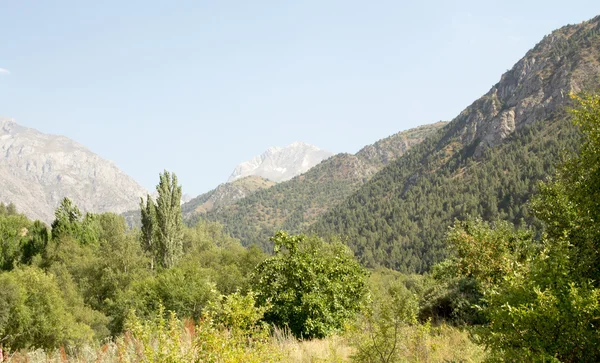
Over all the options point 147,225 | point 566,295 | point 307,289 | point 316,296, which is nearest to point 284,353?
point 566,295

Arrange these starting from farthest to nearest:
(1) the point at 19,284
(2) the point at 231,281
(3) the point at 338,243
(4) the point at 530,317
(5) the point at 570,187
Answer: (2) the point at 231,281
(1) the point at 19,284
(3) the point at 338,243
(5) the point at 570,187
(4) the point at 530,317

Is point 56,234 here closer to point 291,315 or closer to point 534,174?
point 291,315

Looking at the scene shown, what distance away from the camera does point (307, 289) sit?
1861cm

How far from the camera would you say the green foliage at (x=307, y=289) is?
57.7 feet

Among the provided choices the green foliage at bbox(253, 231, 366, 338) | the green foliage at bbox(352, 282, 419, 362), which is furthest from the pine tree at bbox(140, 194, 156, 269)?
the green foliage at bbox(352, 282, 419, 362)

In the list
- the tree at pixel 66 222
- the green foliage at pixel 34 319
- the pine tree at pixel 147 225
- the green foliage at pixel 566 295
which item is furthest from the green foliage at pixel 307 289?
the tree at pixel 66 222

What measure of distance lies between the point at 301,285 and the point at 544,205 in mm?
11908

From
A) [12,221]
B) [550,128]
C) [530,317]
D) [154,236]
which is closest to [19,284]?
[154,236]

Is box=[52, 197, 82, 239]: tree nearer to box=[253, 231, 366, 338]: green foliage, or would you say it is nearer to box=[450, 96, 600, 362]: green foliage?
box=[253, 231, 366, 338]: green foliage

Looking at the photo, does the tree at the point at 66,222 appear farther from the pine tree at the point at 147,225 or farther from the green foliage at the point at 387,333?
the green foliage at the point at 387,333

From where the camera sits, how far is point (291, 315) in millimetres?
17875

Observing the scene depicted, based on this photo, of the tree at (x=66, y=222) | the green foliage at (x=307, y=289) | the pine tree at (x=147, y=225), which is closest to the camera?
the green foliage at (x=307, y=289)

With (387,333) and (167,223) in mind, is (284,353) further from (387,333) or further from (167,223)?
(167,223)

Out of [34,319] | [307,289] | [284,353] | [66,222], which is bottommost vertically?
[34,319]
